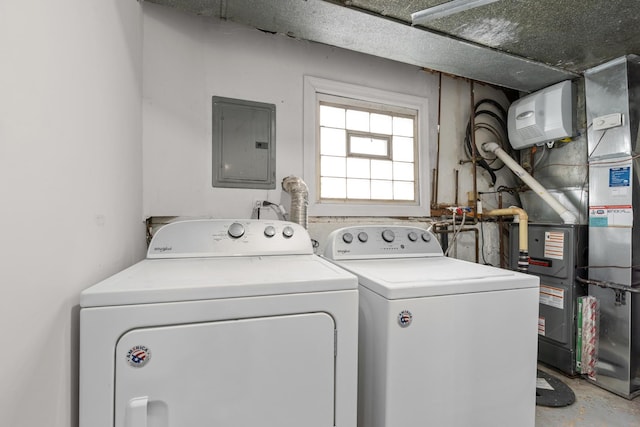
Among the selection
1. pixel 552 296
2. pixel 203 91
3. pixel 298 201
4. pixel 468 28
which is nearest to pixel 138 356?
pixel 298 201

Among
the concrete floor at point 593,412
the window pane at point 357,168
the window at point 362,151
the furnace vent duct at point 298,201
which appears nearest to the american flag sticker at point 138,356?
the furnace vent duct at point 298,201

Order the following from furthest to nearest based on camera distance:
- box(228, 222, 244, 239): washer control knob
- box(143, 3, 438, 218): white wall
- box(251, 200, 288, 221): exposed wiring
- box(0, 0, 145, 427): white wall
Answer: box(251, 200, 288, 221): exposed wiring
box(143, 3, 438, 218): white wall
box(228, 222, 244, 239): washer control knob
box(0, 0, 145, 427): white wall

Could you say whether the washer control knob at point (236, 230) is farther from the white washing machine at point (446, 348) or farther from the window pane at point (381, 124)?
the window pane at point (381, 124)

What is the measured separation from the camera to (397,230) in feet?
5.58

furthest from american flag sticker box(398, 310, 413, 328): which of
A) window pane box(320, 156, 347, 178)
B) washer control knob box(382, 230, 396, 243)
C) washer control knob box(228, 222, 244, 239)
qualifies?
window pane box(320, 156, 347, 178)

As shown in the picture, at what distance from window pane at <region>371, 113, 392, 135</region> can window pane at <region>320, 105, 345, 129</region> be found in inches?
11.2

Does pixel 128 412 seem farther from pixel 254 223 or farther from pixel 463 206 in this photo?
pixel 463 206

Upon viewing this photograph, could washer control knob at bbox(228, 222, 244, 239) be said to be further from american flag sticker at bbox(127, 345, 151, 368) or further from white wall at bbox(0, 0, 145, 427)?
american flag sticker at bbox(127, 345, 151, 368)

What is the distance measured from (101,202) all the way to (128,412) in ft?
2.17

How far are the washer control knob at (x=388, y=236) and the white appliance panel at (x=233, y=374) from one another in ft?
2.74

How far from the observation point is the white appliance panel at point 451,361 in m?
0.99

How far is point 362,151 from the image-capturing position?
235 cm

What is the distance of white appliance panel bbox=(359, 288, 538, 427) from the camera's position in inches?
38.8

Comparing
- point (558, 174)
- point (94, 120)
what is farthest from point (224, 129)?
point (558, 174)
